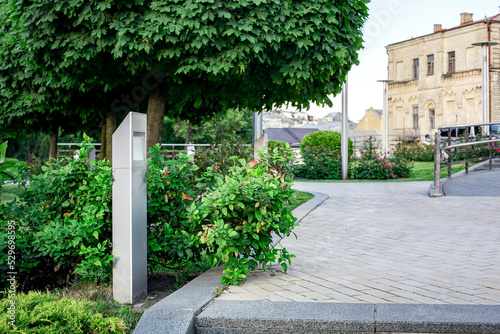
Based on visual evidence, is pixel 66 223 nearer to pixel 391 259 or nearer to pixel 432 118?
pixel 391 259

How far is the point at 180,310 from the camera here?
3.70 m

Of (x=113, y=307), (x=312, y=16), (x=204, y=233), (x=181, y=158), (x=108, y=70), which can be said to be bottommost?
(x=113, y=307)

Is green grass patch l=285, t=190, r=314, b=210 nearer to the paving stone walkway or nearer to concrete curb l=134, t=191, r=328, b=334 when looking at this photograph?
the paving stone walkway

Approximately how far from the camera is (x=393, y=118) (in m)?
54.8

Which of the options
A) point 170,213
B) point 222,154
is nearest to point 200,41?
point 222,154

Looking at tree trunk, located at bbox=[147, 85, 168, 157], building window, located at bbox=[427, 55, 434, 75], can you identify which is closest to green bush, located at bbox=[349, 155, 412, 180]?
tree trunk, located at bbox=[147, 85, 168, 157]

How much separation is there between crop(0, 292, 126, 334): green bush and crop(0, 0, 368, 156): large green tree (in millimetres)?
6230

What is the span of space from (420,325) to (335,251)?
2.74 meters

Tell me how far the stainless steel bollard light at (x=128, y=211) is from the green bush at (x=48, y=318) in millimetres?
849

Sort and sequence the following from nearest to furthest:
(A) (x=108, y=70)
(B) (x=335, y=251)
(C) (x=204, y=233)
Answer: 1. (C) (x=204, y=233)
2. (B) (x=335, y=251)
3. (A) (x=108, y=70)

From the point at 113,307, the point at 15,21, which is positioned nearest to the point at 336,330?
the point at 113,307

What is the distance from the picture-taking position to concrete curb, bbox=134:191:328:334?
11.3 ft

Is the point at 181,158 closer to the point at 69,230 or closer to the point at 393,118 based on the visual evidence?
the point at 69,230

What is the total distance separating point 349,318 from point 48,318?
1.89 metres
